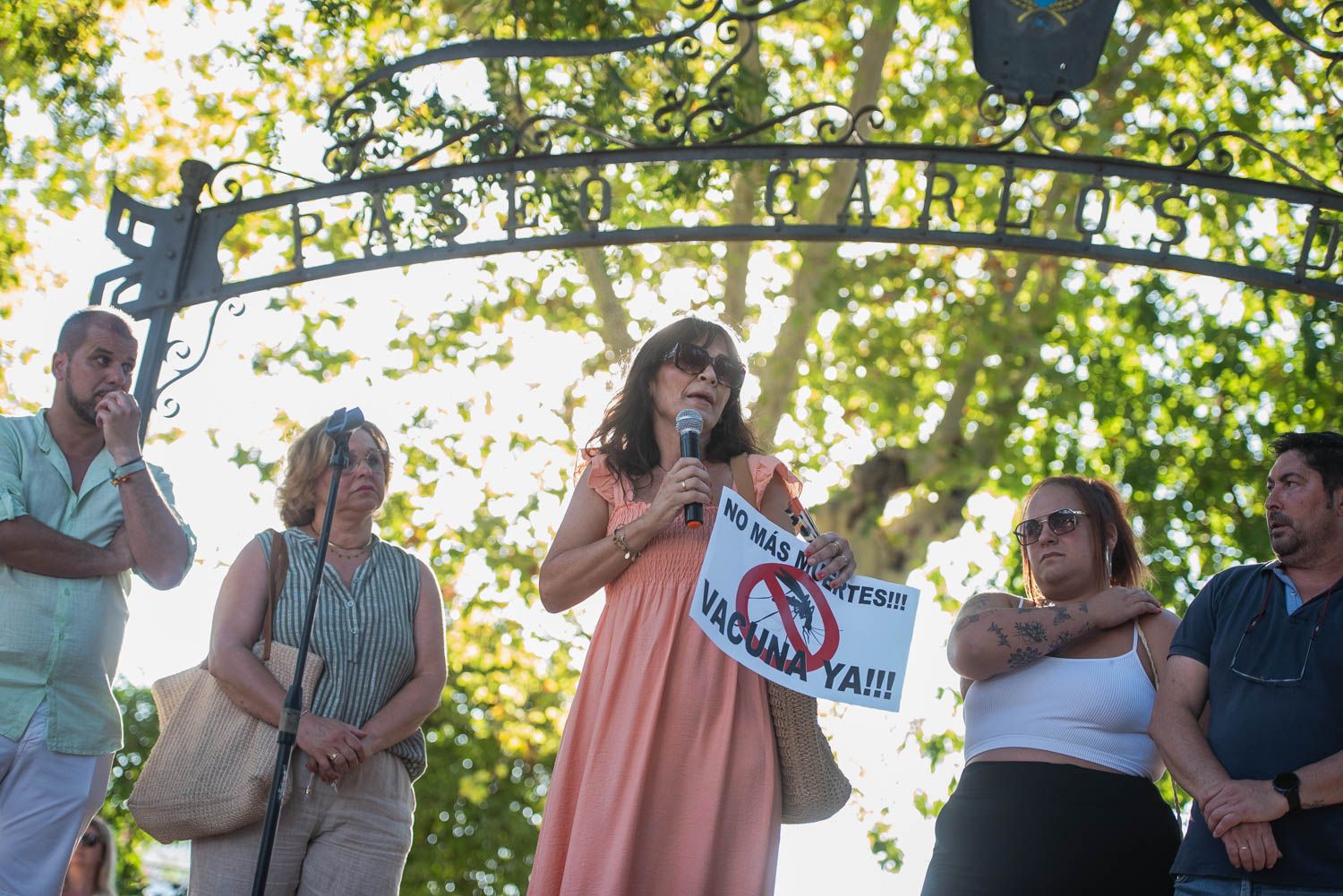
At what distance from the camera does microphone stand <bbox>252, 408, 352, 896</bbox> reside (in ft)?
13.0

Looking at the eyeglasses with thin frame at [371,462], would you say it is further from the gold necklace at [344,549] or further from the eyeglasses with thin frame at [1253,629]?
the eyeglasses with thin frame at [1253,629]

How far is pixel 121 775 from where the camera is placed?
16125mm

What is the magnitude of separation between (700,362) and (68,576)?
195cm

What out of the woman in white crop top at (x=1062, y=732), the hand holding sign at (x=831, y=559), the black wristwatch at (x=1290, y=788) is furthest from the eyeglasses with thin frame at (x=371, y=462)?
the black wristwatch at (x=1290, y=788)

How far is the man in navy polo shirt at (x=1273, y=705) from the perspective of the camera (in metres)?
3.64

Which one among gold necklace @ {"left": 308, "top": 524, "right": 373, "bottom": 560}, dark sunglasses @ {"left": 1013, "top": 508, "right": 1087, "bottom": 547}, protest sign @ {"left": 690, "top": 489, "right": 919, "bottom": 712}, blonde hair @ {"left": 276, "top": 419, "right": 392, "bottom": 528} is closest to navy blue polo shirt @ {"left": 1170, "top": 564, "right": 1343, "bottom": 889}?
dark sunglasses @ {"left": 1013, "top": 508, "right": 1087, "bottom": 547}

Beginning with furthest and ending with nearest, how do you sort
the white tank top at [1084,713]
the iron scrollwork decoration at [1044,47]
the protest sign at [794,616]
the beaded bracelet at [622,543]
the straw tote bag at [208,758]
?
the iron scrollwork decoration at [1044,47], the straw tote bag at [208,758], the white tank top at [1084,713], the beaded bracelet at [622,543], the protest sign at [794,616]

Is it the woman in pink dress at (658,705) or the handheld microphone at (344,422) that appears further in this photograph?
the handheld microphone at (344,422)

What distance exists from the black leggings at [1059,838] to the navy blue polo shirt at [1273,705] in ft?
0.58

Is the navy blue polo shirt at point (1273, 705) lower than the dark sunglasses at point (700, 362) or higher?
lower

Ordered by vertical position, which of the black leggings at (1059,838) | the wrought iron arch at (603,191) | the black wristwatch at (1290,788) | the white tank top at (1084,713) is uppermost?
the wrought iron arch at (603,191)

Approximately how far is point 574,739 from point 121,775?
13735 millimetres

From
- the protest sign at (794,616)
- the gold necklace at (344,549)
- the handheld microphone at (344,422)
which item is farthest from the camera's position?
the gold necklace at (344,549)

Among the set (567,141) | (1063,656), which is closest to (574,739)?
(1063,656)
